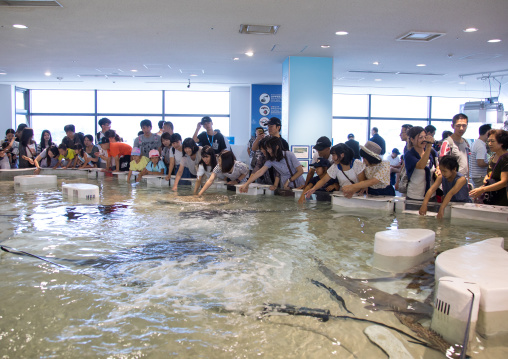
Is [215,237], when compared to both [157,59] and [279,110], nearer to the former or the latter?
[157,59]

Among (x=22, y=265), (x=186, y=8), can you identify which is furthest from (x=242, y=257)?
(x=186, y=8)

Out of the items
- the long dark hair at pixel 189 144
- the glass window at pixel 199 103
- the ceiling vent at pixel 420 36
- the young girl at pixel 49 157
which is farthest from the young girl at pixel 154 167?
the glass window at pixel 199 103

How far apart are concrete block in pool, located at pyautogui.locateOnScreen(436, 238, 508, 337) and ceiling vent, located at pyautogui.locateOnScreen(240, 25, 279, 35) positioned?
6.40 m

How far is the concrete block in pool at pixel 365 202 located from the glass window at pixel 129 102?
1439 centimetres

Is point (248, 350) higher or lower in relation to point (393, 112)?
lower

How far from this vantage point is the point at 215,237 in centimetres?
418

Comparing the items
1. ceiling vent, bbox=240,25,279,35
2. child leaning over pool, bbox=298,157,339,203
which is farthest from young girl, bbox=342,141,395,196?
ceiling vent, bbox=240,25,279,35

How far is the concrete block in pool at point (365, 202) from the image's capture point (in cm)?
548

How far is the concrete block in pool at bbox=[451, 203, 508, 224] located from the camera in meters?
4.62

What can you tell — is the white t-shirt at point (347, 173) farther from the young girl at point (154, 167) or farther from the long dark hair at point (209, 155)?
the young girl at point (154, 167)

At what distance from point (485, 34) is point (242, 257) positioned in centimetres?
792

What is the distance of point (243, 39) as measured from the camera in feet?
30.1

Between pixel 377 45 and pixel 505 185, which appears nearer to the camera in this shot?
pixel 505 185

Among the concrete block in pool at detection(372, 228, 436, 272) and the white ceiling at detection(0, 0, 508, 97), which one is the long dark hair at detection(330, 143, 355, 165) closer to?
the concrete block in pool at detection(372, 228, 436, 272)
